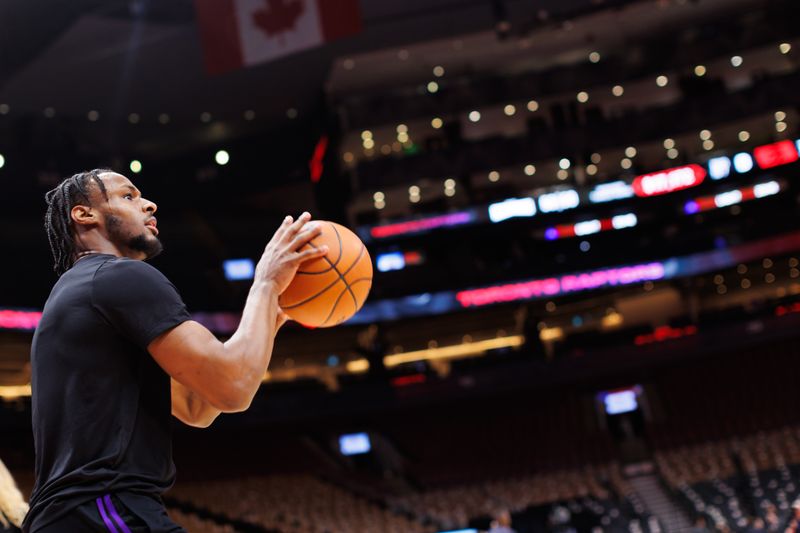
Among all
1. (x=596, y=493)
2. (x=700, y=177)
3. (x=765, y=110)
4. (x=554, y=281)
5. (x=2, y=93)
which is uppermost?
(x=2, y=93)

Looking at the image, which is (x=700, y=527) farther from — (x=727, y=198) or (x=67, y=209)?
(x=727, y=198)

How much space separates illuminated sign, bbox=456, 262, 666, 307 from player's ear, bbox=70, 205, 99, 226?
26.9 metres

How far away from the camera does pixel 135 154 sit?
102 ft

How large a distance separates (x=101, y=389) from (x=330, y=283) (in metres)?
0.84

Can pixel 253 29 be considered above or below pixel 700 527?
above

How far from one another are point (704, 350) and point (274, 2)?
17.5 metres

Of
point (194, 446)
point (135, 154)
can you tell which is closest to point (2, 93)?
point (135, 154)

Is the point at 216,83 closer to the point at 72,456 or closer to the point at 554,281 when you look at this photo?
the point at 554,281

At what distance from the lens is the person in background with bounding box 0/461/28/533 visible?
3.45 m

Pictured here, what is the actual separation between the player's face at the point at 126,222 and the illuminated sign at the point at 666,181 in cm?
3000

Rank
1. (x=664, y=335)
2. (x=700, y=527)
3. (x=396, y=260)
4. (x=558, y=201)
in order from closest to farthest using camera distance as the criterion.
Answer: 1. (x=700, y=527)
2. (x=664, y=335)
3. (x=558, y=201)
4. (x=396, y=260)

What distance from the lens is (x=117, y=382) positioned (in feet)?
6.99

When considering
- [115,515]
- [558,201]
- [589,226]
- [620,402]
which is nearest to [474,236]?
[558,201]

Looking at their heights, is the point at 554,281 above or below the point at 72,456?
below
